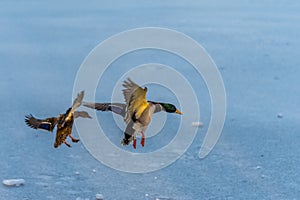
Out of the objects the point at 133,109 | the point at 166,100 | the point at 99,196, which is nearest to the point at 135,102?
the point at 133,109

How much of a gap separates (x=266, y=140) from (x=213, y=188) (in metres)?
0.32

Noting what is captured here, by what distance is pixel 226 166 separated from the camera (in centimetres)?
124

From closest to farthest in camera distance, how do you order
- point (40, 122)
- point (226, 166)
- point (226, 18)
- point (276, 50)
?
point (40, 122)
point (226, 166)
point (276, 50)
point (226, 18)

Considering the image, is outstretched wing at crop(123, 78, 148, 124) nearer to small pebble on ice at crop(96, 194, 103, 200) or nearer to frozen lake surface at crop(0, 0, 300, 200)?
frozen lake surface at crop(0, 0, 300, 200)

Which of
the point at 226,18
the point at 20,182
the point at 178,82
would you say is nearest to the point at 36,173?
the point at 20,182

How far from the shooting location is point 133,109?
431 mm

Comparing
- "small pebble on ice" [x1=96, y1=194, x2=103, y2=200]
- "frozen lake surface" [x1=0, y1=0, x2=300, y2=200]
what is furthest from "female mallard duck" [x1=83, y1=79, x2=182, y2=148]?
"small pebble on ice" [x1=96, y1=194, x2=103, y2=200]

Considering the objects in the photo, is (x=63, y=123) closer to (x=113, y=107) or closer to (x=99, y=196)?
(x=113, y=107)

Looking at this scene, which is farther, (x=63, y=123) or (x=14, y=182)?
(x=14, y=182)

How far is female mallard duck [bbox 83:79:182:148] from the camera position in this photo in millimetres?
433

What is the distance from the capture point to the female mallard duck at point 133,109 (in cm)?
43

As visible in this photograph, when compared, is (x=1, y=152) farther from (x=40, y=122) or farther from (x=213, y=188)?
(x=40, y=122)

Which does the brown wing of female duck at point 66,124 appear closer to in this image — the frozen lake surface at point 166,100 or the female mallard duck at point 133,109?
the female mallard duck at point 133,109

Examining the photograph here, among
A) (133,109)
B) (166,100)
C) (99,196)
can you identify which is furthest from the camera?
(166,100)
